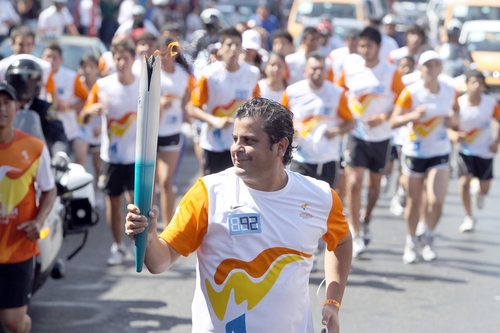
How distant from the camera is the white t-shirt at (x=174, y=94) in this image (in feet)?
31.0

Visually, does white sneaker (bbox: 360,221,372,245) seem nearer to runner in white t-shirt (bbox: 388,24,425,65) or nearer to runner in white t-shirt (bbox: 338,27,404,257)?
runner in white t-shirt (bbox: 338,27,404,257)

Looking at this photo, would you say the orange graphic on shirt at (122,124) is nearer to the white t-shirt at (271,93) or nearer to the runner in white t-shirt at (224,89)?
the runner in white t-shirt at (224,89)

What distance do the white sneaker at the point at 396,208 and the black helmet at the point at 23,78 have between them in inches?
219

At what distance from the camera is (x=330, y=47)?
15.3 meters

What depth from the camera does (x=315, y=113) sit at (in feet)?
27.8

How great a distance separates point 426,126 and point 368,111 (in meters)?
0.71

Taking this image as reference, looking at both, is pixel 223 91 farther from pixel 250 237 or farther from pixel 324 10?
pixel 324 10

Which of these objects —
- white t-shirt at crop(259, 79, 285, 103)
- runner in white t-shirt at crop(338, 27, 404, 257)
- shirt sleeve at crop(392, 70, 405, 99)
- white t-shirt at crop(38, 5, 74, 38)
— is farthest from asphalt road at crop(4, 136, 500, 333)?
white t-shirt at crop(38, 5, 74, 38)

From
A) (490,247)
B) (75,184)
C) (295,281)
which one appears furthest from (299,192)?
(490,247)

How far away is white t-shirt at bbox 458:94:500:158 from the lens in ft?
33.8

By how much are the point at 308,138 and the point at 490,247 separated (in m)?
2.57

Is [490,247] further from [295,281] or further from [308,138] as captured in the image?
[295,281]

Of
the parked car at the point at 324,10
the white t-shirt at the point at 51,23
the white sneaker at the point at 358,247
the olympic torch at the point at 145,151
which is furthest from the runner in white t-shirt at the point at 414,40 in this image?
the parked car at the point at 324,10

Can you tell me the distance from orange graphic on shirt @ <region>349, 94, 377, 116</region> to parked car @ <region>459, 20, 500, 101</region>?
1230cm
